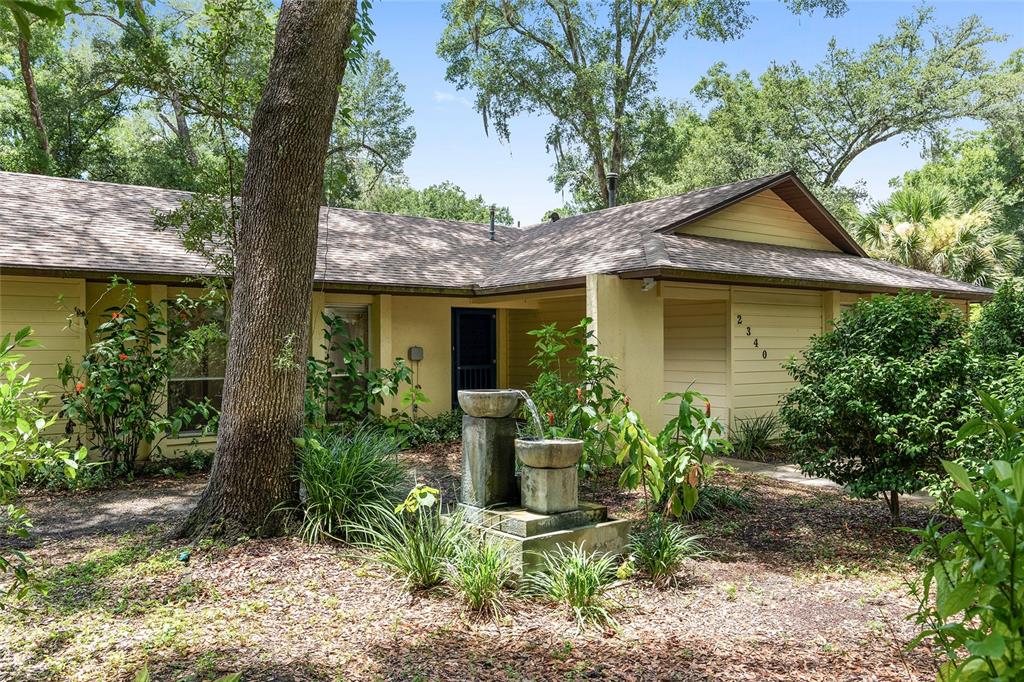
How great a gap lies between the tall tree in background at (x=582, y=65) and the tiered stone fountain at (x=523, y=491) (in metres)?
20.3

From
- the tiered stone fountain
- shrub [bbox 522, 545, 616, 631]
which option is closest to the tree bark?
the tiered stone fountain

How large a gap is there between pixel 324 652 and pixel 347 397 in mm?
8272

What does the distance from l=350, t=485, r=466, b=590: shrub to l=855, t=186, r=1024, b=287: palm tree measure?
1598 centimetres

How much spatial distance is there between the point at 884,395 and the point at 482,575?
4.04m

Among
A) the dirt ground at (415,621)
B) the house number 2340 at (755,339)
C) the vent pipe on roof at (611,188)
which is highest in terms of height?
the vent pipe on roof at (611,188)

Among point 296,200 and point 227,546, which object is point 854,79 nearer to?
point 296,200

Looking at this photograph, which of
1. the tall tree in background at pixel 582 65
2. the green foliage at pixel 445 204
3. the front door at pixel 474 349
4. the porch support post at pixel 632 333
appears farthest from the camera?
the green foliage at pixel 445 204

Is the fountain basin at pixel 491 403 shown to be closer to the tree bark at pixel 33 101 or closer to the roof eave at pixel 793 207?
the roof eave at pixel 793 207

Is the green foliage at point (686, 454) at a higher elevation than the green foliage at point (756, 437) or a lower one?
higher

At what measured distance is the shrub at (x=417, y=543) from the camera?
15.9 feet

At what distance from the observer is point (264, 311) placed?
6031 mm

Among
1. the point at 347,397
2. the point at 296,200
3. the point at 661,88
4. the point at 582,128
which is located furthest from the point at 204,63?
the point at 661,88

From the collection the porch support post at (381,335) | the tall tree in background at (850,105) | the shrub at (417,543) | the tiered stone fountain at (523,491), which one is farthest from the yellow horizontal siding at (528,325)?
the tall tree in background at (850,105)

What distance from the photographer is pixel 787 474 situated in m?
9.24
